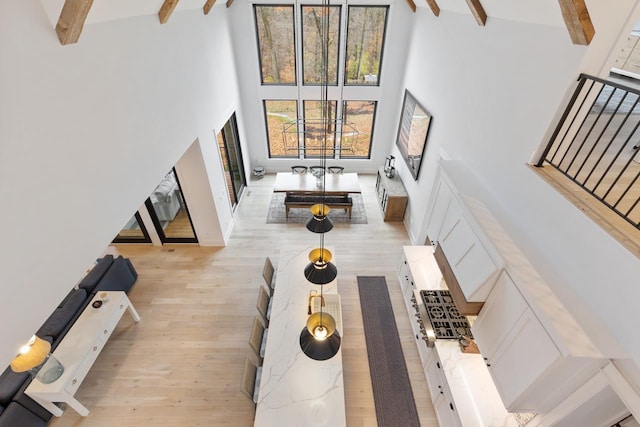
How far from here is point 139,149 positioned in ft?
10.7

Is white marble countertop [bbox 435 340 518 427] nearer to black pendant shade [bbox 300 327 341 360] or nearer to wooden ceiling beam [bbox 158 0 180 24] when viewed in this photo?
black pendant shade [bbox 300 327 341 360]

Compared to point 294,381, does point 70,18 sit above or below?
above

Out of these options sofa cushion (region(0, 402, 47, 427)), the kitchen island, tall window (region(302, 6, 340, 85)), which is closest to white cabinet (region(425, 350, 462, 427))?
the kitchen island

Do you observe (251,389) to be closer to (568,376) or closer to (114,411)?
(114,411)

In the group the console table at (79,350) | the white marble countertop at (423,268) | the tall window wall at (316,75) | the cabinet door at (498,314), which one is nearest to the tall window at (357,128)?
the tall window wall at (316,75)

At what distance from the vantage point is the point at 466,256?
3.02 m

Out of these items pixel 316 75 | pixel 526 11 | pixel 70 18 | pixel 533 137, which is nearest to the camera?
pixel 70 18

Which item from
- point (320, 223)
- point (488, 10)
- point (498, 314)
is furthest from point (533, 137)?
point (320, 223)

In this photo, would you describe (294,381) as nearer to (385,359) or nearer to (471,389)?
(385,359)

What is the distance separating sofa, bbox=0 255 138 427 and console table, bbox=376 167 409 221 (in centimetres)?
535

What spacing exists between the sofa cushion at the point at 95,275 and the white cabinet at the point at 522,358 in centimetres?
534

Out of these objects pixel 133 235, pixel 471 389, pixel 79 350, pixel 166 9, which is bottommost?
pixel 133 235

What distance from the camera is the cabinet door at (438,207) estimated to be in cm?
375

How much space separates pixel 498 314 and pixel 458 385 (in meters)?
1.12
